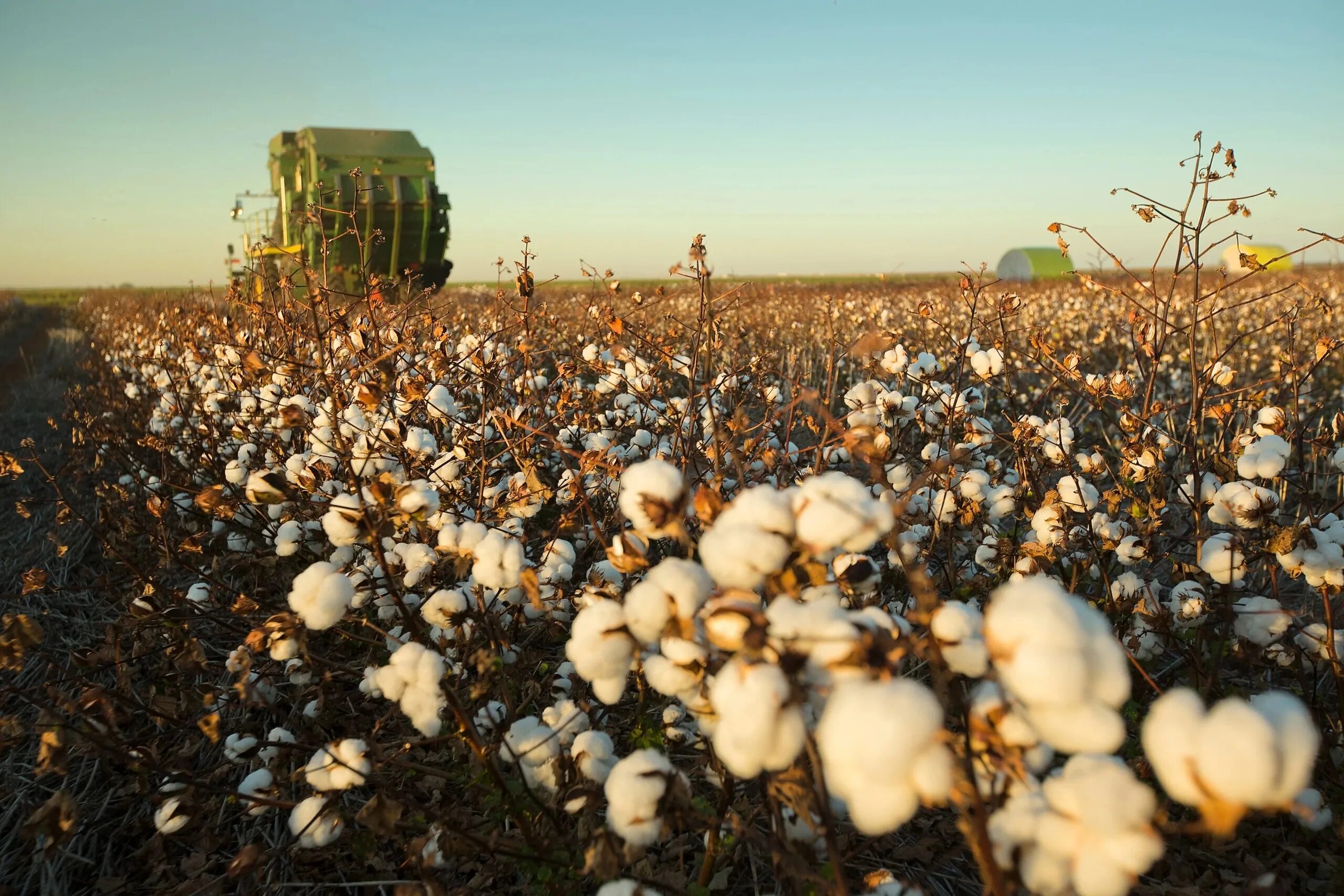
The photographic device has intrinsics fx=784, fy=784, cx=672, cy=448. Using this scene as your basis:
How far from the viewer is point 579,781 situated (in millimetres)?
1832

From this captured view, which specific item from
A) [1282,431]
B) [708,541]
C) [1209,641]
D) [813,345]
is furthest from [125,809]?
[813,345]

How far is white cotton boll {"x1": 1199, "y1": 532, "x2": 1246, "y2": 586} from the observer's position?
2.15m

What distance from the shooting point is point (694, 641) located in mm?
1130

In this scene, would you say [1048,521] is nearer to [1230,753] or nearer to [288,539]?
[1230,753]

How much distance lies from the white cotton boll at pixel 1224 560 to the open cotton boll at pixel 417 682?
6.75 feet

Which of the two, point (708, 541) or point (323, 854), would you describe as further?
point (323, 854)

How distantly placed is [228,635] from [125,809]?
0.89 metres

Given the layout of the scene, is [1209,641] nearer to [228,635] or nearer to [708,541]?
[708,541]

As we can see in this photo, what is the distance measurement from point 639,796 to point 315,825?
94 centimetres

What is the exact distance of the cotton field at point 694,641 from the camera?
905 mm

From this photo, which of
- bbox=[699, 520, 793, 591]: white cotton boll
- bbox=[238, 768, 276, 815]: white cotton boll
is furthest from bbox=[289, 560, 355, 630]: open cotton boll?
bbox=[699, 520, 793, 591]: white cotton boll

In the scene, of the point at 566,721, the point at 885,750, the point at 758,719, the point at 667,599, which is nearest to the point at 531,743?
the point at 566,721

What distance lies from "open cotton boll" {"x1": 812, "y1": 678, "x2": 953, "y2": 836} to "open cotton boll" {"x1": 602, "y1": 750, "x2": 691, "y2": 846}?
0.44 meters

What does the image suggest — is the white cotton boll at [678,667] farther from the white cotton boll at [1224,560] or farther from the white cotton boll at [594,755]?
the white cotton boll at [1224,560]
